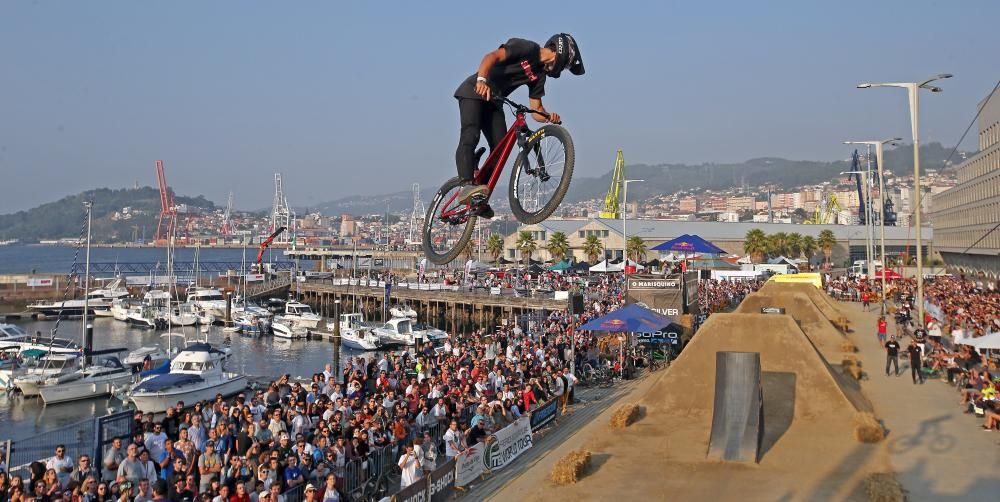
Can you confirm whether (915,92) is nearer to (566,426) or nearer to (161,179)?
(566,426)

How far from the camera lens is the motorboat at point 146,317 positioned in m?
72.2

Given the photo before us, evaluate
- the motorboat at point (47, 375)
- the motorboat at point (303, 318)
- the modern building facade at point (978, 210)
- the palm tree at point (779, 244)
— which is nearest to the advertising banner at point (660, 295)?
the motorboat at point (47, 375)

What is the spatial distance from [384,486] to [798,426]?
10.2 meters

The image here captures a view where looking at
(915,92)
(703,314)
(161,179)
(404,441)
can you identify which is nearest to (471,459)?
(404,441)

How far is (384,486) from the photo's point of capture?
50.4 feet

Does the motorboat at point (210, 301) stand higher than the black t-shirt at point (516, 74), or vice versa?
the black t-shirt at point (516, 74)

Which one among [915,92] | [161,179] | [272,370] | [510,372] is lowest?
[272,370]

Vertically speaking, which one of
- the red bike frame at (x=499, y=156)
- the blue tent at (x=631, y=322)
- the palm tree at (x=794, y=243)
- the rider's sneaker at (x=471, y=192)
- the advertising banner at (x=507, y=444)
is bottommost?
the advertising banner at (x=507, y=444)

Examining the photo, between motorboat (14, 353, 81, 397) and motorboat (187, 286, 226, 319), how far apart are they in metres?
34.3

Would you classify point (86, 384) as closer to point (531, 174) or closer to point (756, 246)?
point (531, 174)

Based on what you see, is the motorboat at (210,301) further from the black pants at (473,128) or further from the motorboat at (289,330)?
the black pants at (473,128)

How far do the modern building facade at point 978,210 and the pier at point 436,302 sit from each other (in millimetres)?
36104

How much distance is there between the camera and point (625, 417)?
1912cm

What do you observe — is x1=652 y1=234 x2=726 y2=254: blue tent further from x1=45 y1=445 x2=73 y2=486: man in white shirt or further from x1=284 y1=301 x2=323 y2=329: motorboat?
x1=284 y1=301 x2=323 y2=329: motorboat
